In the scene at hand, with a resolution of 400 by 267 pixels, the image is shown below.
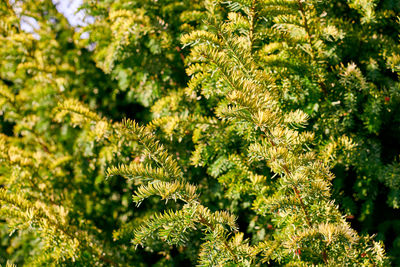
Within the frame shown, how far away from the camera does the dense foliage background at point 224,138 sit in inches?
27.7

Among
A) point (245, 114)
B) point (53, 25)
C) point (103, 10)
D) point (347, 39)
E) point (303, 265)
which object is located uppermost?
point (53, 25)

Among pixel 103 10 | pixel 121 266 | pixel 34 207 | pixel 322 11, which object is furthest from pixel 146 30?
pixel 121 266

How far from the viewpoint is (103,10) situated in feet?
4.64

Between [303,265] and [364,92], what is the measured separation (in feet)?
2.09

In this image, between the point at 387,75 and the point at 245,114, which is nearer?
the point at 245,114

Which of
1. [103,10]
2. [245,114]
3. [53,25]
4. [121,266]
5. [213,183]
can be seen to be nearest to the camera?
[245,114]

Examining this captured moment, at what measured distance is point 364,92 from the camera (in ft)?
3.40

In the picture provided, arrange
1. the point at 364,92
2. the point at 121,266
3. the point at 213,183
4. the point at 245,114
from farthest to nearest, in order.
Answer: the point at 213,183
the point at 121,266
the point at 364,92
the point at 245,114

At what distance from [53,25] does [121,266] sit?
144 centimetres

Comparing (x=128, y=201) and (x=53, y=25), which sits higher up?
(x=53, y=25)

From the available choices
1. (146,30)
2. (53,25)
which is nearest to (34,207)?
(146,30)

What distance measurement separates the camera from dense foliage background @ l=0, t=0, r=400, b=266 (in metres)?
0.70

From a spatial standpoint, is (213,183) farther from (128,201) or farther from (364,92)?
(364,92)

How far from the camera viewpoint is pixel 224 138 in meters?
1.09
